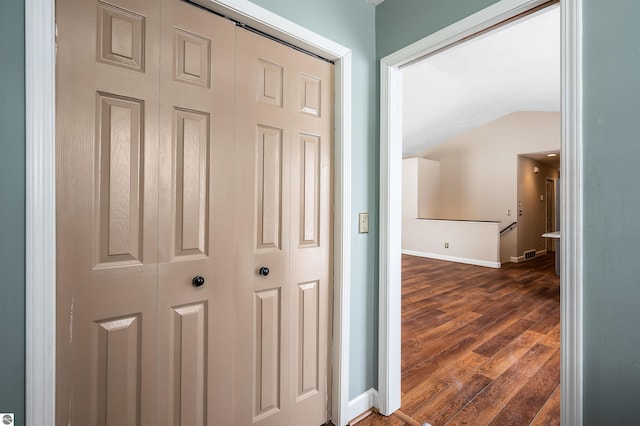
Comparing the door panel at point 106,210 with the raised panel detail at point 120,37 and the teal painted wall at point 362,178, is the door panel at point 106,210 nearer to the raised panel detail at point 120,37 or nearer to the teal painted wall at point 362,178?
the raised panel detail at point 120,37

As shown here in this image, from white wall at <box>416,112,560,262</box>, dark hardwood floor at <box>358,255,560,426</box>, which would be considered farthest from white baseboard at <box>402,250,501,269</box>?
dark hardwood floor at <box>358,255,560,426</box>

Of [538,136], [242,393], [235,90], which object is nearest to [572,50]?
[235,90]

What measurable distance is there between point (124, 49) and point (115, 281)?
83 cm

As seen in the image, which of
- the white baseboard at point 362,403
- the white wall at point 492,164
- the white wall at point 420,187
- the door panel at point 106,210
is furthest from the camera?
the white wall at point 420,187

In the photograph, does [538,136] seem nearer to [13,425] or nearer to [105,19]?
[105,19]

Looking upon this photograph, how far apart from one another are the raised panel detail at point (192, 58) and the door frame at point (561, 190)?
3.33 feet

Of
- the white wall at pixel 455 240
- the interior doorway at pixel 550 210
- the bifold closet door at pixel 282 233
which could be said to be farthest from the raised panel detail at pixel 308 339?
the interior doorway at pixel 550 210

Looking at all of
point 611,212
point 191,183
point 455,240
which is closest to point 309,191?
point 191,183

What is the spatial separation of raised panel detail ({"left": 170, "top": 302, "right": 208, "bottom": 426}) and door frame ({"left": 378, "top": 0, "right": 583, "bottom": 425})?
1029 mm

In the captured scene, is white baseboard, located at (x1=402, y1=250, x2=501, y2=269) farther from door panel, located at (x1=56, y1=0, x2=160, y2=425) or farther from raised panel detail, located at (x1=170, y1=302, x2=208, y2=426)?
door panel, located at (x1=56, y1=0, x2=160, y2=425)

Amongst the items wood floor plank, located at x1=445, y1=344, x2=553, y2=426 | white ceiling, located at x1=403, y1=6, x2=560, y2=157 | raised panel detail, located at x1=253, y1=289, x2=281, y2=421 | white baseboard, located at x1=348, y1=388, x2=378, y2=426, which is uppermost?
white ceiling, located at x1=403, y1=6, x2=560, y2=157

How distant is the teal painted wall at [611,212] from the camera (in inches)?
40.8

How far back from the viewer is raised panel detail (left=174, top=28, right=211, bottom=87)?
123 cm

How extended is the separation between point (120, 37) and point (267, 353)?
4.74ft
